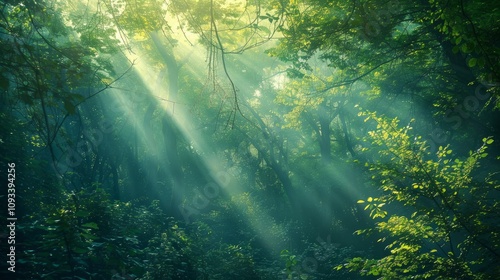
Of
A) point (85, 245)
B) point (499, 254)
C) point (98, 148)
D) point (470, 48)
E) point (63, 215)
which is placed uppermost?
point (98, 148)

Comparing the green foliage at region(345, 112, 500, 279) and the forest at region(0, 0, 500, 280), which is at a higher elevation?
the forest at region(0, 0, 500, 280)

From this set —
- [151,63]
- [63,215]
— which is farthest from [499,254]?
[151,63]

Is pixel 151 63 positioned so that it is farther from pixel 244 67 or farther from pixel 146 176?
pixel 146 176

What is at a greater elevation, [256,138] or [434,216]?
[256,138]

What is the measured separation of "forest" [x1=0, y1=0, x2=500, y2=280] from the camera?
140 inches

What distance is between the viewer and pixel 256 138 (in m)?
26.5

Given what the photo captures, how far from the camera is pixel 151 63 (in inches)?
744

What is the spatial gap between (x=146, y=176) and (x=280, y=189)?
12.5 metres

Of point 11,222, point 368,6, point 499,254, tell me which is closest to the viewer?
point 499,254

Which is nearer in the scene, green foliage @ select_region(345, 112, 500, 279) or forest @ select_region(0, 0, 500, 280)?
forest @ select_region(0, 0, 500, 280)

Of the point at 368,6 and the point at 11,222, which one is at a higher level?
the point at 368,6

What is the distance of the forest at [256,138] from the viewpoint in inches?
140

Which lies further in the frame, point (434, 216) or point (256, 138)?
point (256, 138)

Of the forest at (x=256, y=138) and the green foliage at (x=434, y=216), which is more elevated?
the forest at (x=256, y=138)
